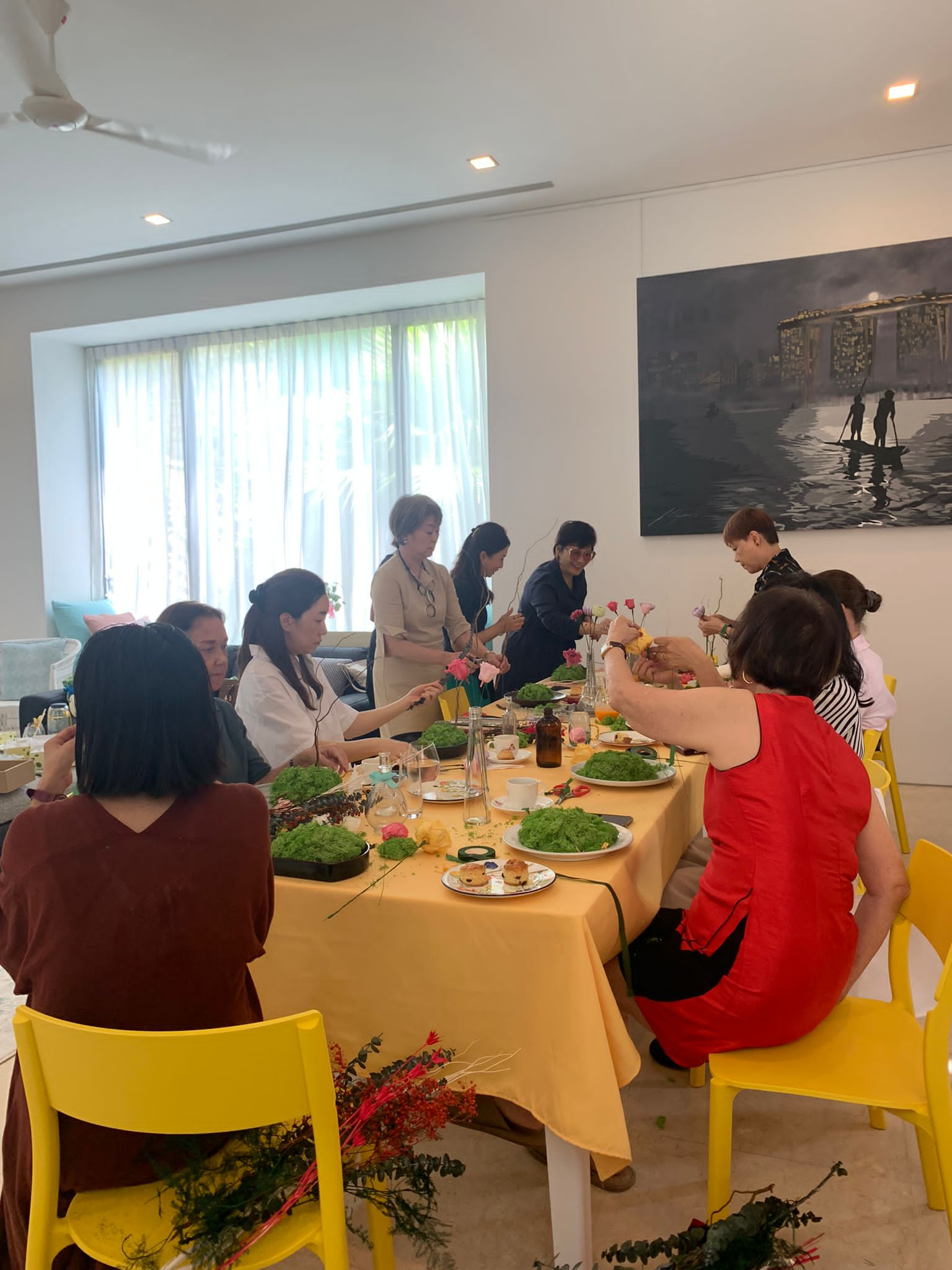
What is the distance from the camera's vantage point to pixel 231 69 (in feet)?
12.1

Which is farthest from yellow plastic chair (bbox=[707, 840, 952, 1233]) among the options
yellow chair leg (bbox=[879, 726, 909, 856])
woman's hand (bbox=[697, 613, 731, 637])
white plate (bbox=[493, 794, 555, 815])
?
yellow chair leg (bbox=[879, 726, 909, 856])

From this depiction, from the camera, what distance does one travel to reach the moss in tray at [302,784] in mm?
2047

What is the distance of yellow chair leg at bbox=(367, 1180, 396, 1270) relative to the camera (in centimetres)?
145

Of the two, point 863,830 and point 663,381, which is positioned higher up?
point 663,381

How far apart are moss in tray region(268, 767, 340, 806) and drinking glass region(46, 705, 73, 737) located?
1.86 metres

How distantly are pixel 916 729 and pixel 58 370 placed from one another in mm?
6462

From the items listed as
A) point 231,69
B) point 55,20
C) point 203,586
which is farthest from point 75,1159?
point 203,586

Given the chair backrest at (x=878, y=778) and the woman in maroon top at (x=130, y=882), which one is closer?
the woman in maroon top at (x=130, y=882)

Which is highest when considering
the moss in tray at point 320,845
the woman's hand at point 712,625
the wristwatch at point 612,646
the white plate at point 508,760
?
the wristwatch at point 612,646

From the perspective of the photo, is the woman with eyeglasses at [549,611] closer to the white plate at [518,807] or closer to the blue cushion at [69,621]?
the white plate at [518,807]

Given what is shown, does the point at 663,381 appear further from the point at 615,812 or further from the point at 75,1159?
the point at 75,1159

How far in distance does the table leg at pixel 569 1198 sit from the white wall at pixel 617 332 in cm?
392

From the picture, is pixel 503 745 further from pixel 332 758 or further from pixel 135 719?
pixel 135 719

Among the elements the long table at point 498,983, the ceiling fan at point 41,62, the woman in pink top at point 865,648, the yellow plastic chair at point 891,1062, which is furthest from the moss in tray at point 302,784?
the ceiling fan at point 41,62
